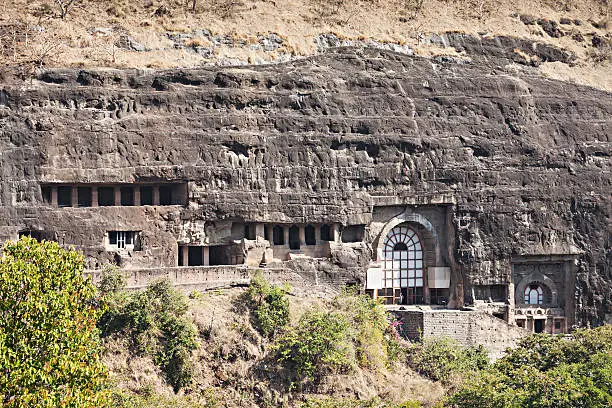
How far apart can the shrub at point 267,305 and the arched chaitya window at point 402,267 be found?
27.9 feet

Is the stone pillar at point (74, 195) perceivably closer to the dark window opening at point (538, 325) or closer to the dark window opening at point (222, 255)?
the dark window opening at point (222, 255)

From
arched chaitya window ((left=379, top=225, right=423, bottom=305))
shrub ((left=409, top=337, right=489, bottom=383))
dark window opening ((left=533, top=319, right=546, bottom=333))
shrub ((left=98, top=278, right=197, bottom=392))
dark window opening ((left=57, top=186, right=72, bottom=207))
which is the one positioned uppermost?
dark window opening ((left=57, top=186, right=72, bottom=207))

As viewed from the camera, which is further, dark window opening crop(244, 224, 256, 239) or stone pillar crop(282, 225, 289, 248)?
stone pillar crop(282, 225, 289, 248)

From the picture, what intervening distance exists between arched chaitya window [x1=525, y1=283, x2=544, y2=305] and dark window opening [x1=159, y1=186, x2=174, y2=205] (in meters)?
16.9

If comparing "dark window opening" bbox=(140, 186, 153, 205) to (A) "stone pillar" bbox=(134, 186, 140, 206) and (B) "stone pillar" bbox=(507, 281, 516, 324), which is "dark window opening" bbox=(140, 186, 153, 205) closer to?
(A) "stone pillar" bbox=(134, 186, 140, 206)

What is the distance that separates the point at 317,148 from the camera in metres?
43.0

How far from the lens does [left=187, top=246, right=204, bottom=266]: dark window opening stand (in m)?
42.1

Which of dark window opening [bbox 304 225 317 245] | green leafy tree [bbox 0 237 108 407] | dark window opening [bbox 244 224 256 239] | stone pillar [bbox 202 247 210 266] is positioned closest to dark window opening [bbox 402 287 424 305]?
dark window opening [bbox 304 225 317 245]

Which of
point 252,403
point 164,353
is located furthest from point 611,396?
point 164,353

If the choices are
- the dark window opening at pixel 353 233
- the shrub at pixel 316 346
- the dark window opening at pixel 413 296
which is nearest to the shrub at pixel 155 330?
the shrub at pixel 316 346

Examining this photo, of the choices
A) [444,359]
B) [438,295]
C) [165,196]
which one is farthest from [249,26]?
[444,359]

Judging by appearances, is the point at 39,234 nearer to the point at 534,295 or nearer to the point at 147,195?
the point at 147,195

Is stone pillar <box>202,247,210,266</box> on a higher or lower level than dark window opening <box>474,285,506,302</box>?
higher

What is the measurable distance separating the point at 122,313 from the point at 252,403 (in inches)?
210
